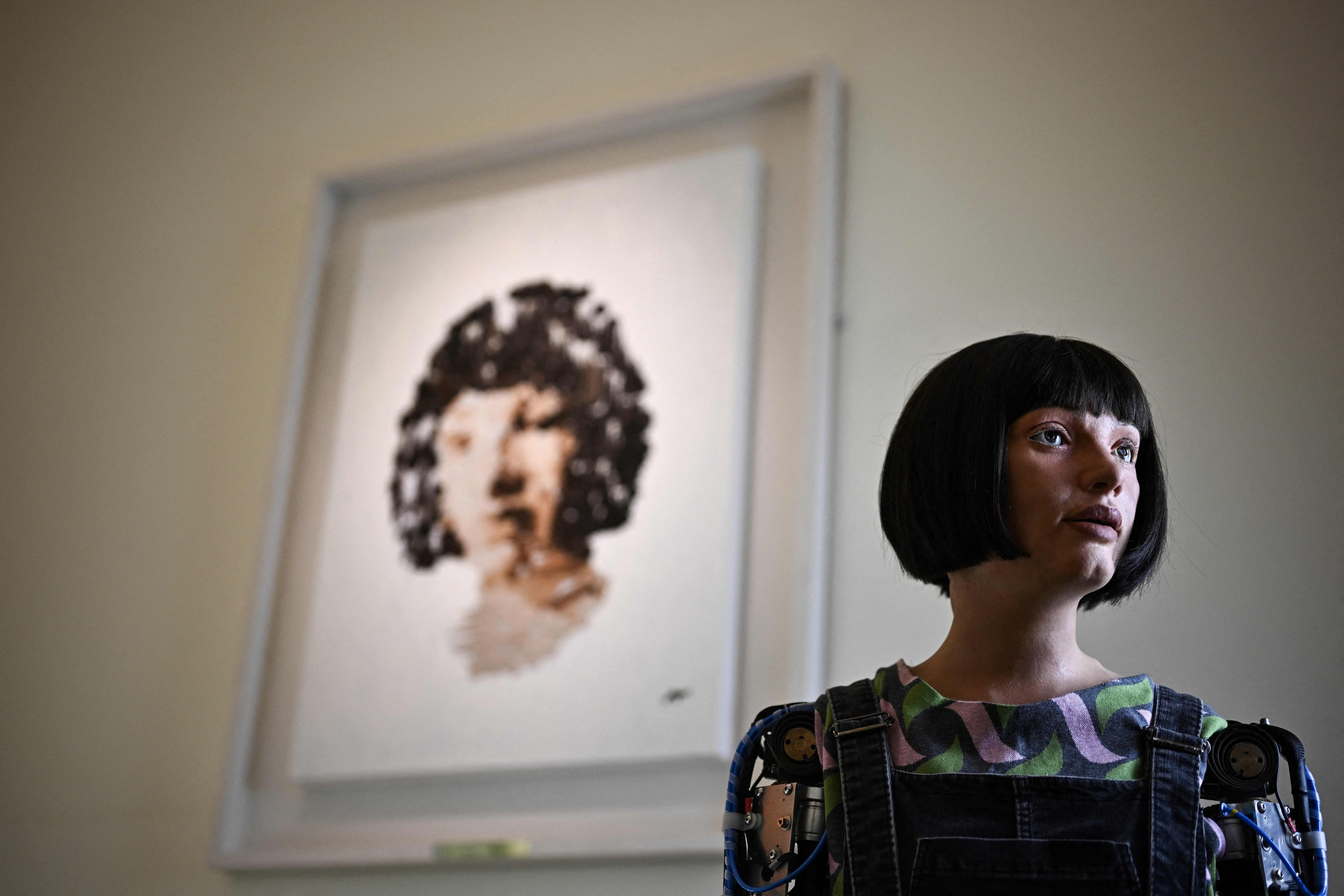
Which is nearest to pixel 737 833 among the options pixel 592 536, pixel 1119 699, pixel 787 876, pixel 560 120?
pixel 787 876

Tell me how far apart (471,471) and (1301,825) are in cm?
126

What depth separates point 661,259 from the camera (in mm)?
1873

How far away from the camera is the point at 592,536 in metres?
1.79

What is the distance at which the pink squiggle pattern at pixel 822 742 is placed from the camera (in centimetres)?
93

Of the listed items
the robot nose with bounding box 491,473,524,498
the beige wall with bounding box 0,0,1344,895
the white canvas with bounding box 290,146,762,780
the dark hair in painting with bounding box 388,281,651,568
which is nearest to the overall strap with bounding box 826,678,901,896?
the beige wall with bounding box 0,0,1344,895

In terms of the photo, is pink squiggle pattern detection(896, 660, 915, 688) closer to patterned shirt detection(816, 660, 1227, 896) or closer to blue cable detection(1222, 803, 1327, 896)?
patterned shirt detection(816, 660, 1227, 896)

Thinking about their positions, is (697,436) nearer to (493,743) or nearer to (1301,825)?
(493,743)

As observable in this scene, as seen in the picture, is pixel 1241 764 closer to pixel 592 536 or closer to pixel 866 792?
pixel 866 792

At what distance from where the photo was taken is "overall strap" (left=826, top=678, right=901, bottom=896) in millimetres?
866

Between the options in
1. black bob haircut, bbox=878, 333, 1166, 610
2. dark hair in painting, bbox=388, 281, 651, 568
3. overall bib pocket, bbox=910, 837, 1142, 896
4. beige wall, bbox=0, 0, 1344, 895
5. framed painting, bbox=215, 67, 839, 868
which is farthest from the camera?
dark hair in painting, bbox=388, 281, 651, 568

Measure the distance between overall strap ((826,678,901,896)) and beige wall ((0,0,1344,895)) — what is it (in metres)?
0.55

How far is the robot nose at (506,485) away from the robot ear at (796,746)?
0.91 meters

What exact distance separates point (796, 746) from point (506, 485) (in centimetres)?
96

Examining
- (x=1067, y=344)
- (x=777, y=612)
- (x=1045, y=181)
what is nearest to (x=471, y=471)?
(x=777, y=612)
